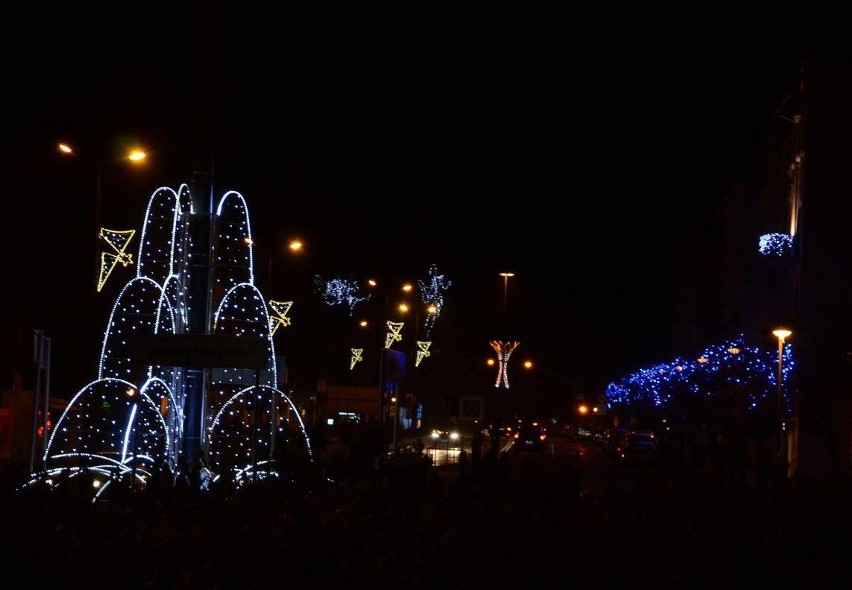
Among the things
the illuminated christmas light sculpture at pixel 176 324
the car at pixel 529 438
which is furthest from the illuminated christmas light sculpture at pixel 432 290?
the illuminated christmas light sculpture at pixel 176 324

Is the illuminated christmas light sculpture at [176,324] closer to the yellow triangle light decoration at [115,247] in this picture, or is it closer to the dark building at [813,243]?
the yellow triangle light decoration at [115,247]

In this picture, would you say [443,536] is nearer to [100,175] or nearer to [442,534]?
[442,534]

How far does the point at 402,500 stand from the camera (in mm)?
8555

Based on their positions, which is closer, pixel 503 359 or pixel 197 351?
pixel 197 351

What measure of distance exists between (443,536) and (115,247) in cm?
2140

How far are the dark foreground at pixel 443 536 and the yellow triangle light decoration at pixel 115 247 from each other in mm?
18707

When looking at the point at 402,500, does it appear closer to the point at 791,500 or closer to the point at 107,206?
the point at 791,500

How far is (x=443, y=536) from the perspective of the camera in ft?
24.6

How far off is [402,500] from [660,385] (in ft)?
192

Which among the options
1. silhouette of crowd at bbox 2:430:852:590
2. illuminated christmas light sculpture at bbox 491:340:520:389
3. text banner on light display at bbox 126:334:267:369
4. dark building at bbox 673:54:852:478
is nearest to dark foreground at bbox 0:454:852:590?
silhouette of crowd at bbox 2:430:852:590

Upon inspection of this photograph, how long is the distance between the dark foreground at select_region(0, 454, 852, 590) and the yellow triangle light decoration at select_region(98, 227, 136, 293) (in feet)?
61.4

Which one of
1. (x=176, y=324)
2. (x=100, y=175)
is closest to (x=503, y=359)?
(x=100, y=175)

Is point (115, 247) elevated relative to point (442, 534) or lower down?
elevated

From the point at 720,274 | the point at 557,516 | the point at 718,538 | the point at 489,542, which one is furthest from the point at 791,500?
the point at 720,274
